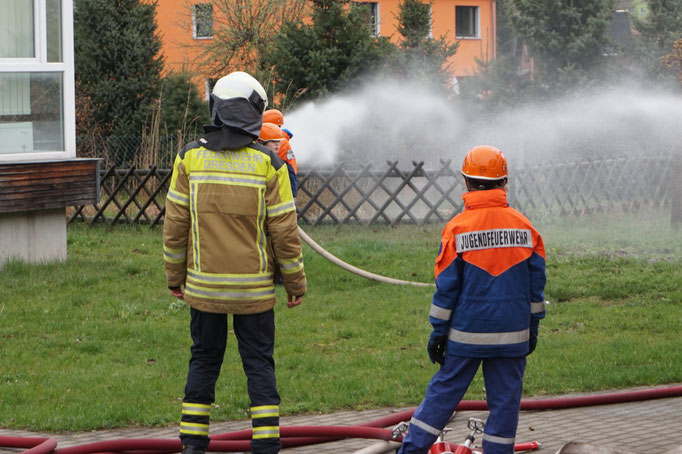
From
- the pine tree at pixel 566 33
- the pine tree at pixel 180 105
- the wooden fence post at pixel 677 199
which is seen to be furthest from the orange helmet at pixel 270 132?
the pine tree at pixel 566 33

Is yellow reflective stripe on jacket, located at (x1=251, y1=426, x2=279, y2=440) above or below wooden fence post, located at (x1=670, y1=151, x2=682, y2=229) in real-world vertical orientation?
below

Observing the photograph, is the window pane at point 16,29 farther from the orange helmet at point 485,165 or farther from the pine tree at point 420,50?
the pine tree at point 420,50

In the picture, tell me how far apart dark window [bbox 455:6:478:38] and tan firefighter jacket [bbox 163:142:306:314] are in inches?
1448

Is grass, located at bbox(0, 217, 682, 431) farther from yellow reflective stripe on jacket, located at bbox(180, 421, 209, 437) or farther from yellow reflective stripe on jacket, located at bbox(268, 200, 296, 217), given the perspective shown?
yellow reflective stripe on jacket, located at bbox(268, 200, 296, 217)

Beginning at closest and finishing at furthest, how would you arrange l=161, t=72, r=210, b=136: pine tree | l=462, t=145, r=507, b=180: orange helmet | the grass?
l=462, t=145, r=507, b=180: orange helmet < the grass < l=161, t=72, r=210, b=136: pine tree

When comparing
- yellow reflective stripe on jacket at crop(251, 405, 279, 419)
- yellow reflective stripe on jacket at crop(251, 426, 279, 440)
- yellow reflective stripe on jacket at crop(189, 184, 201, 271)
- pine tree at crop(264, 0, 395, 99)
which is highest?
pine tree at crop(264, 0, 395, 99)

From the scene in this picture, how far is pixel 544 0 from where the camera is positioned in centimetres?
2662

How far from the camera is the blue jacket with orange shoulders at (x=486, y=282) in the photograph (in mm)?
4484

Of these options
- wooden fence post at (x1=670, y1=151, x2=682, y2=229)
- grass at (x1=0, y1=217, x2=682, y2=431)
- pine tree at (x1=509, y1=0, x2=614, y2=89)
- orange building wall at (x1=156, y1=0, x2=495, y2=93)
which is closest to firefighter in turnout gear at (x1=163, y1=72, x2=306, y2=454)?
grass at (x1=0, y1=217, x2=682, y2=431)

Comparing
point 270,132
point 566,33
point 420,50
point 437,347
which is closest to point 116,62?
point 420,50

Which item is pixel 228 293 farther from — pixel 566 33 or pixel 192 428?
pixel 566 33

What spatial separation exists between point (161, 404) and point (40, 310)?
3.43 meters

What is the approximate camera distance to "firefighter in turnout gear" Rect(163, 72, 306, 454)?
4.73 m

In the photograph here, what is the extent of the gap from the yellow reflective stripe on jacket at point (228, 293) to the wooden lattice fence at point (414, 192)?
11.1 meters
